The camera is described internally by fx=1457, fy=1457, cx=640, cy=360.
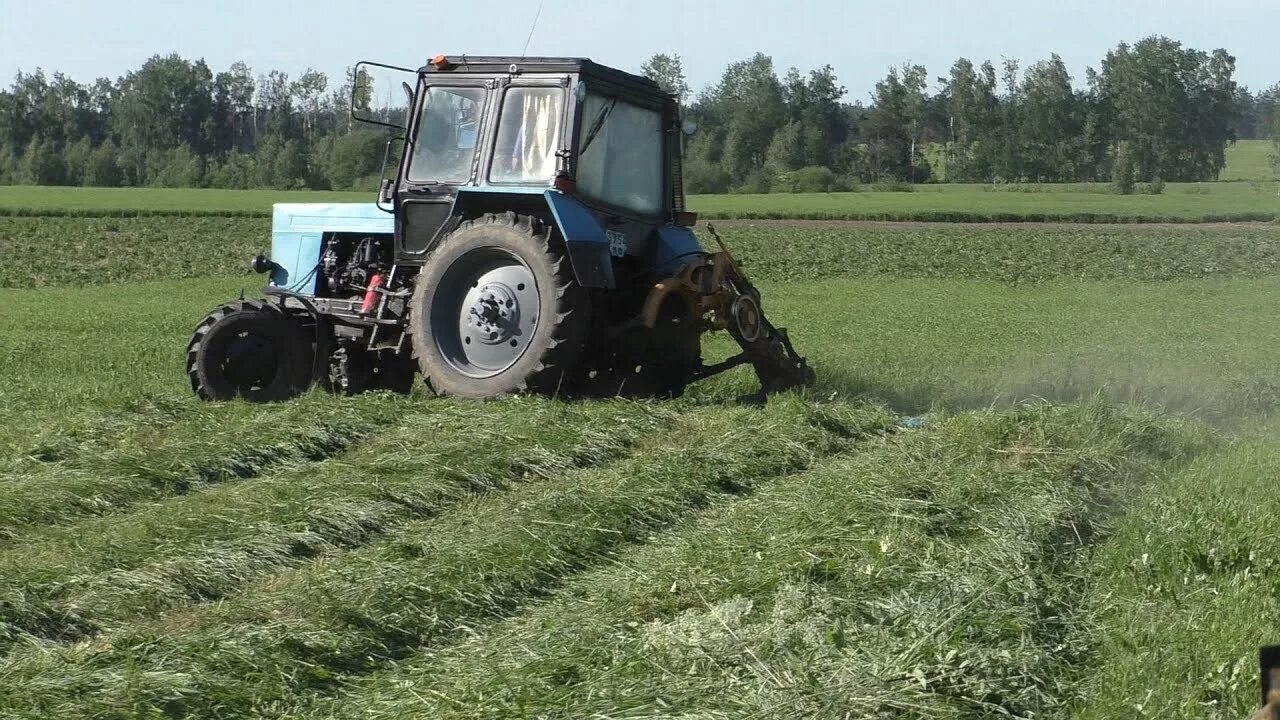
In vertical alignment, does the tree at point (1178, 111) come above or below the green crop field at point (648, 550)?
above

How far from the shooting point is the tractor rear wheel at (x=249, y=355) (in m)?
9.66

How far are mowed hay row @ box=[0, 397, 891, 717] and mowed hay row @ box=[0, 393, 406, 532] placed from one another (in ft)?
4.47

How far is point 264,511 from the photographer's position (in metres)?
6.04

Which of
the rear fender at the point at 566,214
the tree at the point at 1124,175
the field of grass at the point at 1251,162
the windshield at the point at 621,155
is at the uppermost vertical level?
the field of grass at the point at 1251,162

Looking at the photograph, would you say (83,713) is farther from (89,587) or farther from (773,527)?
Result: (773,527)

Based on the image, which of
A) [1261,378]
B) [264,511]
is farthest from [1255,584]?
[1261,378]

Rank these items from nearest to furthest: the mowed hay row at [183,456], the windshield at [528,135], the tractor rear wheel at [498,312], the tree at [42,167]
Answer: the mowed hay row at [183,456]
the tractor rear wheel at [498,312]
the windshield at [528,135]
the tree at [42,167]

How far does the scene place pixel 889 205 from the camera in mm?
50531

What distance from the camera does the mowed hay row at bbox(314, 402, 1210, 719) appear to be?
13.0 feet

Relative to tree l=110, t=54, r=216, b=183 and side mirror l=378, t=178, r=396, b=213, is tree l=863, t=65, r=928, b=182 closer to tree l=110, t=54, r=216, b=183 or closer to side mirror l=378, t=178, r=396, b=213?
tree l=110, t=54, r=216, b=183

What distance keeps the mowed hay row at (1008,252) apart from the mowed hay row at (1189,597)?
71.1ft

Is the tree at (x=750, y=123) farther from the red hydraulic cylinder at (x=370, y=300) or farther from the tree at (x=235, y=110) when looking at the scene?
the red hydraulic cylinder at (x=370, y=300)

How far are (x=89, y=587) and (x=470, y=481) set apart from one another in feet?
7.59

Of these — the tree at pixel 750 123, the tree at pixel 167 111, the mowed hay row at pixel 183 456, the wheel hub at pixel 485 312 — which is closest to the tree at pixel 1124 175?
the tree at pixel 750 123
